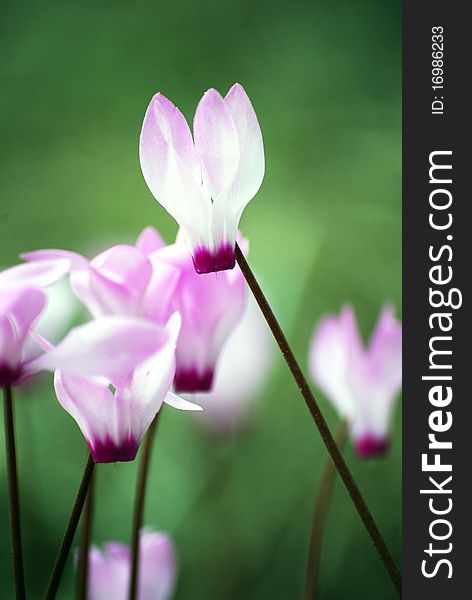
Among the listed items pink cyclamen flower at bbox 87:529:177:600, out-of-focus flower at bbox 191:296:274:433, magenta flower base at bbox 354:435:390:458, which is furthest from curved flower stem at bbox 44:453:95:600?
out-of-focus flower at bbox 191:296:274:433

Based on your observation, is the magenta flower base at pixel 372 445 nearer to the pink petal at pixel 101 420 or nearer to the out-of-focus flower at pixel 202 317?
the out-of-focus flower at pixel 202 317

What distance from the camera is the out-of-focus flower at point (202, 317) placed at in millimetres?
548

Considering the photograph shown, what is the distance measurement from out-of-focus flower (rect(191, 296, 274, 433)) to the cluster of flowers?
397 millimetres

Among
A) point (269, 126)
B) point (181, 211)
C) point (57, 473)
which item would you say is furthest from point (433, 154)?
point (269, 126)

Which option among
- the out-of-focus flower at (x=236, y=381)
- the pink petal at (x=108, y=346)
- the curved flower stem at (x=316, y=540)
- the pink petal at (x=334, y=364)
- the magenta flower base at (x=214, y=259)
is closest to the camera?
the pink petal at (x=108, y=346)

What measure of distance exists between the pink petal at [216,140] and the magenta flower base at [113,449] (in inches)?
5.3

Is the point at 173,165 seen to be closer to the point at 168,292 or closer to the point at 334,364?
the point at 168,292

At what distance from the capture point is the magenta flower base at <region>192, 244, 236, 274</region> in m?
0.48

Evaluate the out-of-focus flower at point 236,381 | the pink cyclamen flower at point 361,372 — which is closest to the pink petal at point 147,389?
the pink cyclamen flower at point 361,372

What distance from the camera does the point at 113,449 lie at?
454 mm

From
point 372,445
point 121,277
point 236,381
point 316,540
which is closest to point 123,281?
point 121,277

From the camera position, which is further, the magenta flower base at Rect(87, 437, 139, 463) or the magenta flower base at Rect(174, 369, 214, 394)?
the magenta flower base at Rect(174, 369, 214, 394)

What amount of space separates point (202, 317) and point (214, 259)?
0.08 metres

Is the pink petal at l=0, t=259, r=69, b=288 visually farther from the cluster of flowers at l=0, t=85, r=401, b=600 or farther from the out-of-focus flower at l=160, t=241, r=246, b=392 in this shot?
the out-of-focus flower at l=160, t=241, r=246, b=392
